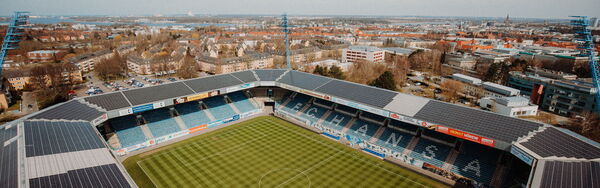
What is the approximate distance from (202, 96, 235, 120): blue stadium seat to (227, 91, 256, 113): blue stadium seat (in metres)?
1.85

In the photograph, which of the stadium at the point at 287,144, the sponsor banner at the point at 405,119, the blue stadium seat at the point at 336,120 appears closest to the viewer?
the stadium at the point at 287,144

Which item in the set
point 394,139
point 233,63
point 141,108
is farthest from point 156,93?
point 233,63

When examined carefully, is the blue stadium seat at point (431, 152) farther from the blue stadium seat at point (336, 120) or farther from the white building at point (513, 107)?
the white building at point (513, 107)

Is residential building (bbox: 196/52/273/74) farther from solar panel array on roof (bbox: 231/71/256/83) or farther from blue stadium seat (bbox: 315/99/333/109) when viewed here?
blue stadium seat (bbox: 315/99/333/109)

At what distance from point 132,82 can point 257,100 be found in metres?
46.5

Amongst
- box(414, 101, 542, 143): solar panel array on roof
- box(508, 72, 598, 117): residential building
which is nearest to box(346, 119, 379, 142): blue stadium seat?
box(414, 101, 542, 143): solar panel array on roof

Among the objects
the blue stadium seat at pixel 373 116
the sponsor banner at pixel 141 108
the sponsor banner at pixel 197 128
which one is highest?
the sponsor banner at pixel 141 108

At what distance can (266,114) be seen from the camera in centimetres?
5541

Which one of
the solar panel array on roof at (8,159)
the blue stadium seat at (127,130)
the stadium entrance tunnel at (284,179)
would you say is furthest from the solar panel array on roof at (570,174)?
the blue stadium seat at (127,130)

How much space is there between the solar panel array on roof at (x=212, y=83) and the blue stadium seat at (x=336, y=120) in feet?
58.6

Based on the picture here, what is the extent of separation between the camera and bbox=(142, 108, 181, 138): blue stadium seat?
4412cm

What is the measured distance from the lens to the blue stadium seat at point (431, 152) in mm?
35594

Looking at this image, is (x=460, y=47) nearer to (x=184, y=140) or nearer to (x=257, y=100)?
(x=257, y=100)

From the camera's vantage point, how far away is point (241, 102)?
183ft
